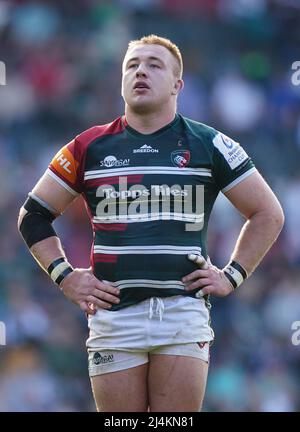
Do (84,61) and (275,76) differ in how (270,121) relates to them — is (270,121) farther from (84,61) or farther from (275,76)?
(84,61)

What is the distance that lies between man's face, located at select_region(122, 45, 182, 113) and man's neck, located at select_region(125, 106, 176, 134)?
0.04m

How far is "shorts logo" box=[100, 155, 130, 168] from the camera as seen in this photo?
5.39m

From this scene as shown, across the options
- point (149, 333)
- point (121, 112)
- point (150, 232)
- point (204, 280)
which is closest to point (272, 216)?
point (204, 280)

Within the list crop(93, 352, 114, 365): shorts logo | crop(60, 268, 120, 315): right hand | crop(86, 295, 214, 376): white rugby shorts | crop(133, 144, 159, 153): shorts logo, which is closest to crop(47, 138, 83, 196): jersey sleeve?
crop(133, 144, 159, 153): shorts logo

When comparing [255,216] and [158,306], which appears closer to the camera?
[158,306]

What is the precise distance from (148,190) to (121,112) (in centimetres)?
781

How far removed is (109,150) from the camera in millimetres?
5445

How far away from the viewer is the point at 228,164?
17.9 ft

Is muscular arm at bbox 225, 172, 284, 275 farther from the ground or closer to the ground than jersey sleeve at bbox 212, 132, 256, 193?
closer to the ground

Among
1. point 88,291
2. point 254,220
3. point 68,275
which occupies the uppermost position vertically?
point 254,220

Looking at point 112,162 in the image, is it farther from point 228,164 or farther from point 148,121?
point 228,164

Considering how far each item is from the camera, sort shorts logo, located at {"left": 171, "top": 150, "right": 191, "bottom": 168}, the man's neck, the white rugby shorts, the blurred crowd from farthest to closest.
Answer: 1. the blurred crowd
2. the man's neck
3. shorts logo, located at {"left": 171, "top": 150, "right": 191, "bottom": 168}
4. the white rugby shorts

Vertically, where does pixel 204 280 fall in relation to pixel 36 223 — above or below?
below

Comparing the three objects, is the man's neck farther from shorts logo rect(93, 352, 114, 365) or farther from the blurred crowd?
the blurred crowd
